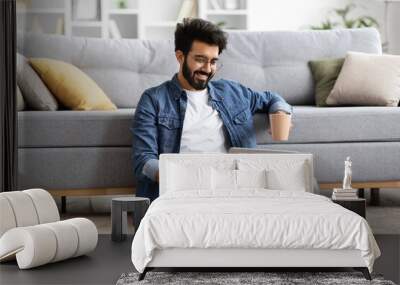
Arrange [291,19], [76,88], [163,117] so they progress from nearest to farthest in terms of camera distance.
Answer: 1. [163,117]
2. [76,88]
3. [291,19]

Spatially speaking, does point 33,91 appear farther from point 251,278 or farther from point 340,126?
point 251,278

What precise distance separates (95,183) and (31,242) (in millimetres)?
1397

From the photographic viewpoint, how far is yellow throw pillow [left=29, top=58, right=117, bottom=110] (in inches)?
192

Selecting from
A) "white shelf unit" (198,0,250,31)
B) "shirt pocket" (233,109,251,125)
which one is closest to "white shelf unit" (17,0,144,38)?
"white shelf unit" (198,0,250,31)

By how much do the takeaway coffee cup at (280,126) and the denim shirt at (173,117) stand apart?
0.06 meters

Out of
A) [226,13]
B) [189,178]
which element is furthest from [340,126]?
[226,13]

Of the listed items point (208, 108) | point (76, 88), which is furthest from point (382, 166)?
point (76, 88)

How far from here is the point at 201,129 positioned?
4.59 metres

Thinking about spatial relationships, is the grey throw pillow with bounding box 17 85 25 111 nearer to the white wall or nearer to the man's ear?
the man's ear

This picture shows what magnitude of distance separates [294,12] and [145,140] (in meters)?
3.43

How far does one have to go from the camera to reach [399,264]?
342 cm

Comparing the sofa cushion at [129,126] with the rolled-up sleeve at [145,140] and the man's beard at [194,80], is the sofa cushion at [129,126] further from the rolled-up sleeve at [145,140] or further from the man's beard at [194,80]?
the man's beard at [194,80]

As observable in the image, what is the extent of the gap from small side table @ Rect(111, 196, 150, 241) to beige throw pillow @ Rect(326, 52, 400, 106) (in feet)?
5.53

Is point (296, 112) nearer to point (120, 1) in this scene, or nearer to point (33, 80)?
point (33, 80)
